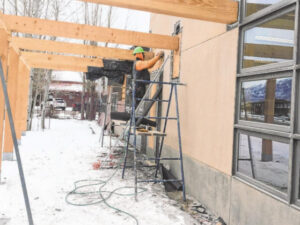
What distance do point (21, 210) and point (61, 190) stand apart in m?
0.99

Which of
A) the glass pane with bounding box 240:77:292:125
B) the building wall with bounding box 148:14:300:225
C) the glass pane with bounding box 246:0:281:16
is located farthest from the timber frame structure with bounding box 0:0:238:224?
the glass pane with bounding box 240:77:292:125

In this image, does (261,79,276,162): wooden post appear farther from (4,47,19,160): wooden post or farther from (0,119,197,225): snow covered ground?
(4,47,19,160): wooden post

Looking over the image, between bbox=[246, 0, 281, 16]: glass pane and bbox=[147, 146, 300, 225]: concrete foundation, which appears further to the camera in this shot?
bbox=[246, 0, 281, 16]: glass pane

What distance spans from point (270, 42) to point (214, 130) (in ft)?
5.18

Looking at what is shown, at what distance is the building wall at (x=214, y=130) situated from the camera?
9.70 feet

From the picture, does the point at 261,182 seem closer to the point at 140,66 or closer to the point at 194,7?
the point at 194,7

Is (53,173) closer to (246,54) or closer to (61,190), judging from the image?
(61,190)

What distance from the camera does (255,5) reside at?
3.20 meters

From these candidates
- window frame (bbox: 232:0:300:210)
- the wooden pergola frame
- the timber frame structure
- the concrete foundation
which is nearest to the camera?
window frame (bbox: 232:0:300:210)

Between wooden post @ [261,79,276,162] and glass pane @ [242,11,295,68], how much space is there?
28 cm

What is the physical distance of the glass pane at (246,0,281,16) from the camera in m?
2.94

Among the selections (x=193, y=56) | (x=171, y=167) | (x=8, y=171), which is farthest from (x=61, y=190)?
(x=193, y=56)

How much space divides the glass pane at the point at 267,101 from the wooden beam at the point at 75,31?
283cm

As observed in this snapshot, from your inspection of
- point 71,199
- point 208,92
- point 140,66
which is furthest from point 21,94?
point 208,92
